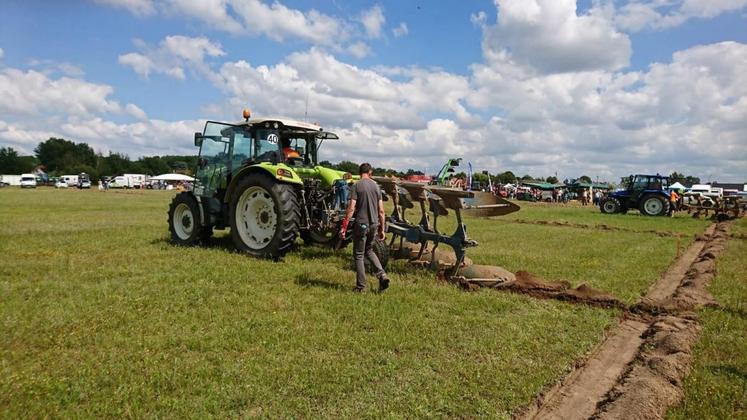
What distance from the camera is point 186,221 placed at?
10242 mm

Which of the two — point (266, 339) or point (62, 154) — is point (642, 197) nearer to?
point (266, 339)

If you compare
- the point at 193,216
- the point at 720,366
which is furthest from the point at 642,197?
the point at 720,366

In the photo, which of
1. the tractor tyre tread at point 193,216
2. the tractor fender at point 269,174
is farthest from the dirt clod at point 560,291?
the tractor tyre tread at point 193,216

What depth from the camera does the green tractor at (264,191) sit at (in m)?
8.37

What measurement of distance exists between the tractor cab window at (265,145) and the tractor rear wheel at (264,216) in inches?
28.5

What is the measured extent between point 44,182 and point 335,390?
103m

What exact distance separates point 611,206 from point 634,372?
28.2m

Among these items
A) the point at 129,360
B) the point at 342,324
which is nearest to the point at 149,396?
the point at 129,360

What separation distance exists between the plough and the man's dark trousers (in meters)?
1.37

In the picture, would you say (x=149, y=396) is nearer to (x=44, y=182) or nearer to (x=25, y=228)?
(x=25, y=228)

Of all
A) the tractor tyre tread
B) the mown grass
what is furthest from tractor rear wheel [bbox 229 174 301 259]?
the mown grass

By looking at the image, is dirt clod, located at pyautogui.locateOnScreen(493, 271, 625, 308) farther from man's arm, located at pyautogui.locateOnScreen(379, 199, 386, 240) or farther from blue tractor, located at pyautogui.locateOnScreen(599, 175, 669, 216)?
blue tractor, located at pyautogui.locateOnScreen(599, 175, 669, 216)

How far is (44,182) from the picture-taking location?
8862 cm

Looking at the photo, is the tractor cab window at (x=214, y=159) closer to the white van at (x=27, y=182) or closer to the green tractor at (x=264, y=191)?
the green tractor at (x=264, y=191)
